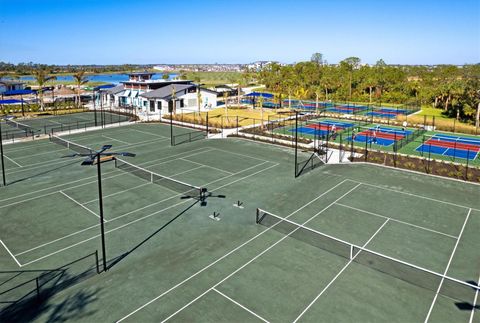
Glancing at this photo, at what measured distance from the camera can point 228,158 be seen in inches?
1689

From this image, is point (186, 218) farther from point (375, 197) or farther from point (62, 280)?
point (375, 197)

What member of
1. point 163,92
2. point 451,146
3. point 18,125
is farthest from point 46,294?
point 163,92

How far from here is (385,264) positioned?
1900 cm

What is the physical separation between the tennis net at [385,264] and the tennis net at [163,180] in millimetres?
7920

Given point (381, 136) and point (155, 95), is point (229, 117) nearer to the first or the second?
point (155, 95)

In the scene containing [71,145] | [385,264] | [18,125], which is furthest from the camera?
→ [18,125]

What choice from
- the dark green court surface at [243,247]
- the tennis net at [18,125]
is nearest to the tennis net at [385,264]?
the dark green court surface at [243,247]

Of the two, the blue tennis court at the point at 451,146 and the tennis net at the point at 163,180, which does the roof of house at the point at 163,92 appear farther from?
the blue tennis court at the point at 451,146

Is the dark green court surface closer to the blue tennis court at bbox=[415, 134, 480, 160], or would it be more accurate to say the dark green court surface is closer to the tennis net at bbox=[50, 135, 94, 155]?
the tennis net at bbox=[50, 135, 94, 155]

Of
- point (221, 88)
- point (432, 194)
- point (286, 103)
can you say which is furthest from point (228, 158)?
point (221, 88)

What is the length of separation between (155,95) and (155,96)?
2.80 feet

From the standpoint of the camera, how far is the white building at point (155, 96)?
261 ft

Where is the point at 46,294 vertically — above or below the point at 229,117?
below

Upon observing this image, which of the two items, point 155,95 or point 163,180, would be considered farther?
point 155,95
